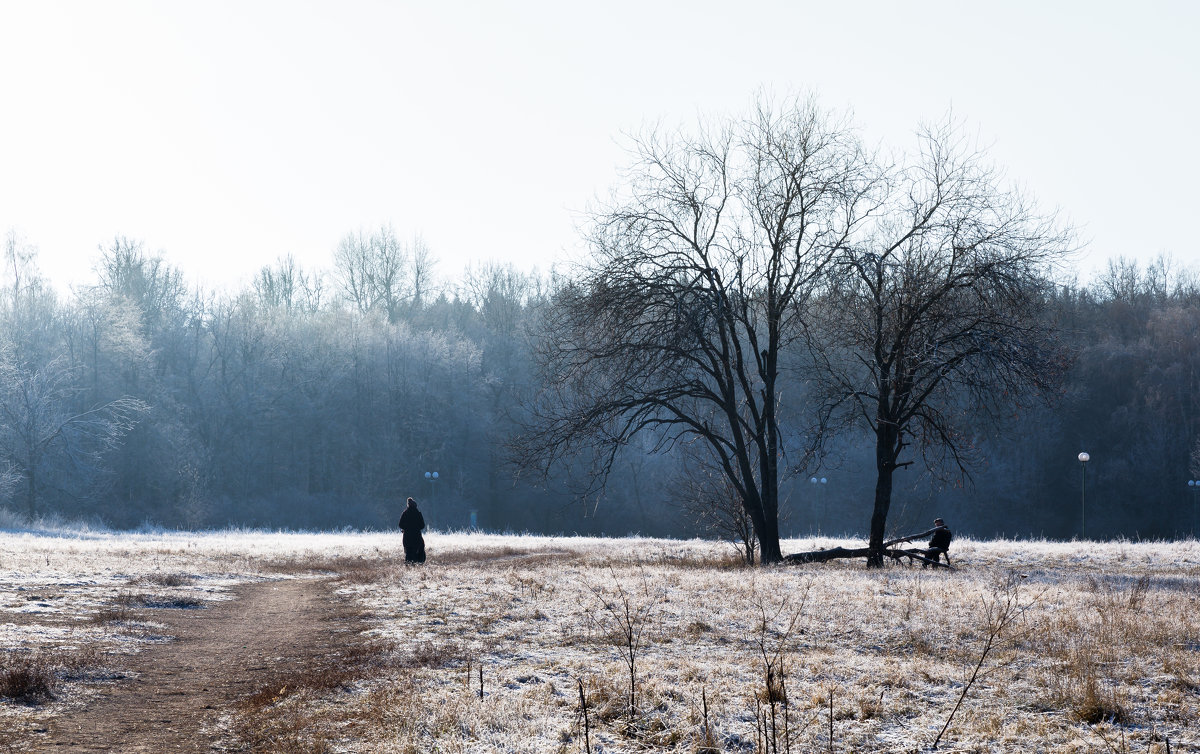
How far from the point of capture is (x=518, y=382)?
80.7 meters

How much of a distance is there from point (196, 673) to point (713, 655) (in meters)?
5.19

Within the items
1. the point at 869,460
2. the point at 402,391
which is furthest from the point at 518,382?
the point at 869,460

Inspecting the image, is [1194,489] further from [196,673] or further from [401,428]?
[196,673]

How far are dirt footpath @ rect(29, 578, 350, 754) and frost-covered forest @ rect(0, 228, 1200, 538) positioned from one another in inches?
1855

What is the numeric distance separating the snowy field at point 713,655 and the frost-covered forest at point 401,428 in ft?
147

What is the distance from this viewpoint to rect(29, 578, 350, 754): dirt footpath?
21.4 feet

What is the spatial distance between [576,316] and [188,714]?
51.4ft

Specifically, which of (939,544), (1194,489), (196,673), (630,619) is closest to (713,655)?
(630,619)

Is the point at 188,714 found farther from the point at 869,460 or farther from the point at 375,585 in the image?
the point at 869,460

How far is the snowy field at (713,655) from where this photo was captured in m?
6.38

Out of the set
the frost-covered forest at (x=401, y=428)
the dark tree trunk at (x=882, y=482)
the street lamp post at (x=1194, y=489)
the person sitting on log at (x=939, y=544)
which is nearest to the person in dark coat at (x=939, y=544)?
the person sitting on log at (x=939, y=544)

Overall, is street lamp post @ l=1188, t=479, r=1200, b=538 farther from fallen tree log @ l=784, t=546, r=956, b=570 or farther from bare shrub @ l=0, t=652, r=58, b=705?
bare shrub @ l=0, t=652, r=58, b=705

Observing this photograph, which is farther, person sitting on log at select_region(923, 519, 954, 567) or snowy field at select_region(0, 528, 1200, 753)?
person sitting on log at select_region(923, 519, 954, 567)

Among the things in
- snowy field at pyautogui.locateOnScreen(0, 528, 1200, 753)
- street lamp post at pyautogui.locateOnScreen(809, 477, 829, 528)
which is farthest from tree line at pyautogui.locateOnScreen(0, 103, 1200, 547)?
snowy field at pyautogui.locateOnScreen(0, 528, 1200, 753)
